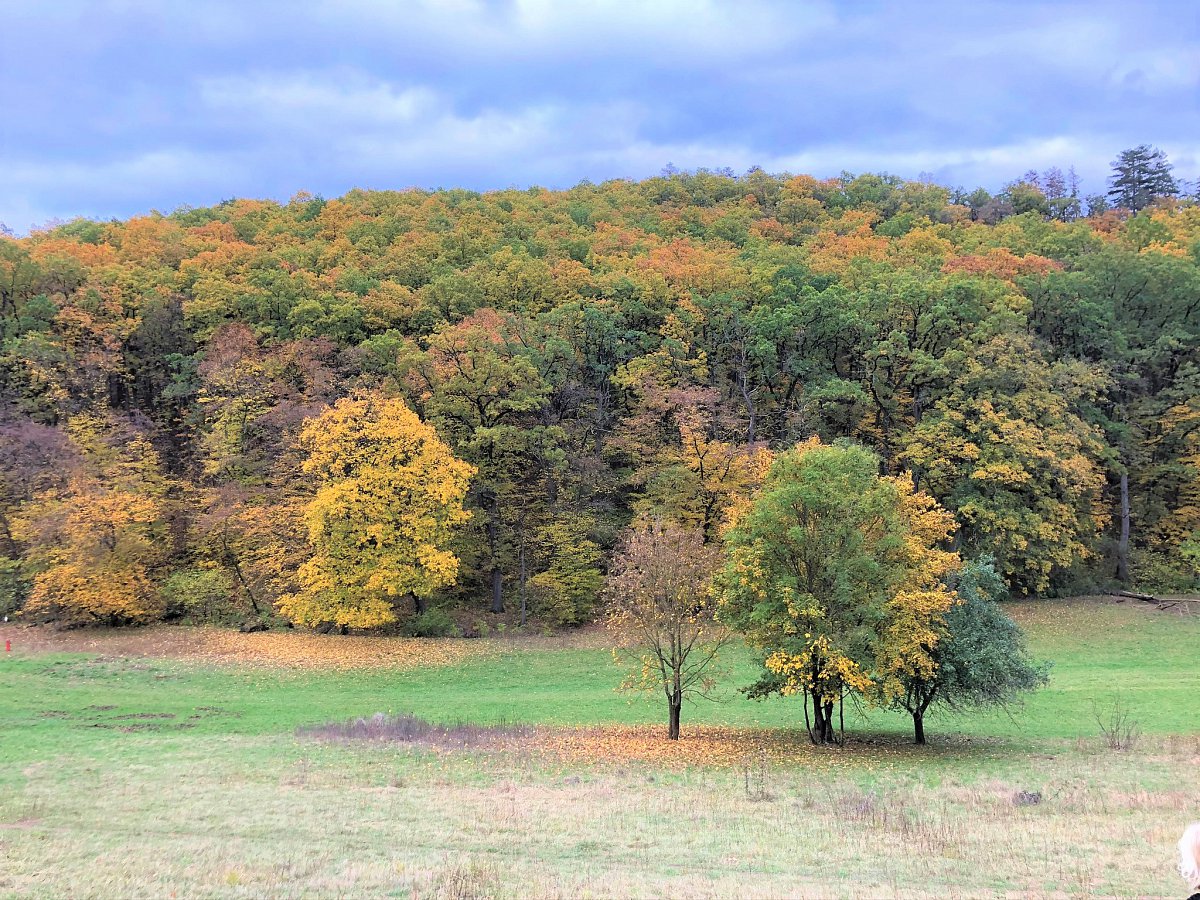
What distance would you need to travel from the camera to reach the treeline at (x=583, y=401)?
47281 mm

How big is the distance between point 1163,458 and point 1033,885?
179 feet

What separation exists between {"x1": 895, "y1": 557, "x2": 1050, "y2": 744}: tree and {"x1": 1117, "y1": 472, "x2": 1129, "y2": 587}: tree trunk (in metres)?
34.2

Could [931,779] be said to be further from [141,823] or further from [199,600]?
[199,600]

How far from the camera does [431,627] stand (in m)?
46.0

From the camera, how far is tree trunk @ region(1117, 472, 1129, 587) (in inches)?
2055

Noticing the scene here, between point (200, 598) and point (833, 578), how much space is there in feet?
123

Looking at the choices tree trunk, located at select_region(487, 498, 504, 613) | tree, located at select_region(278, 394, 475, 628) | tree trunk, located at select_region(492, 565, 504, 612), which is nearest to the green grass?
tree, located at select_region(278, 394, 475, 628)

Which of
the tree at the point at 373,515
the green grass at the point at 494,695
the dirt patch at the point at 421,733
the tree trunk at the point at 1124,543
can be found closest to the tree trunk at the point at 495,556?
the tree at the point at 373,515

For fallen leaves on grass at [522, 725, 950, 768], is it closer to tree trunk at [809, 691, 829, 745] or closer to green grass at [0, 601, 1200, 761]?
tree trunk at [809, 691, 829, 745]

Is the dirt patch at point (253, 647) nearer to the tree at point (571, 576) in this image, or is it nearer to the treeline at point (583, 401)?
the treeline at point (583, 401)

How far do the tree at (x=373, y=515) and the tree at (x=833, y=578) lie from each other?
877 inches

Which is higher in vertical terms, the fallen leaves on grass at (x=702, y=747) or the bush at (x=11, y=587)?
the bush at (x=11, y=587)

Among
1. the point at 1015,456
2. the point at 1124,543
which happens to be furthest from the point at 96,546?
the point at 1124,543

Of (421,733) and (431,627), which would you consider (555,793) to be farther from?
(431,627)
